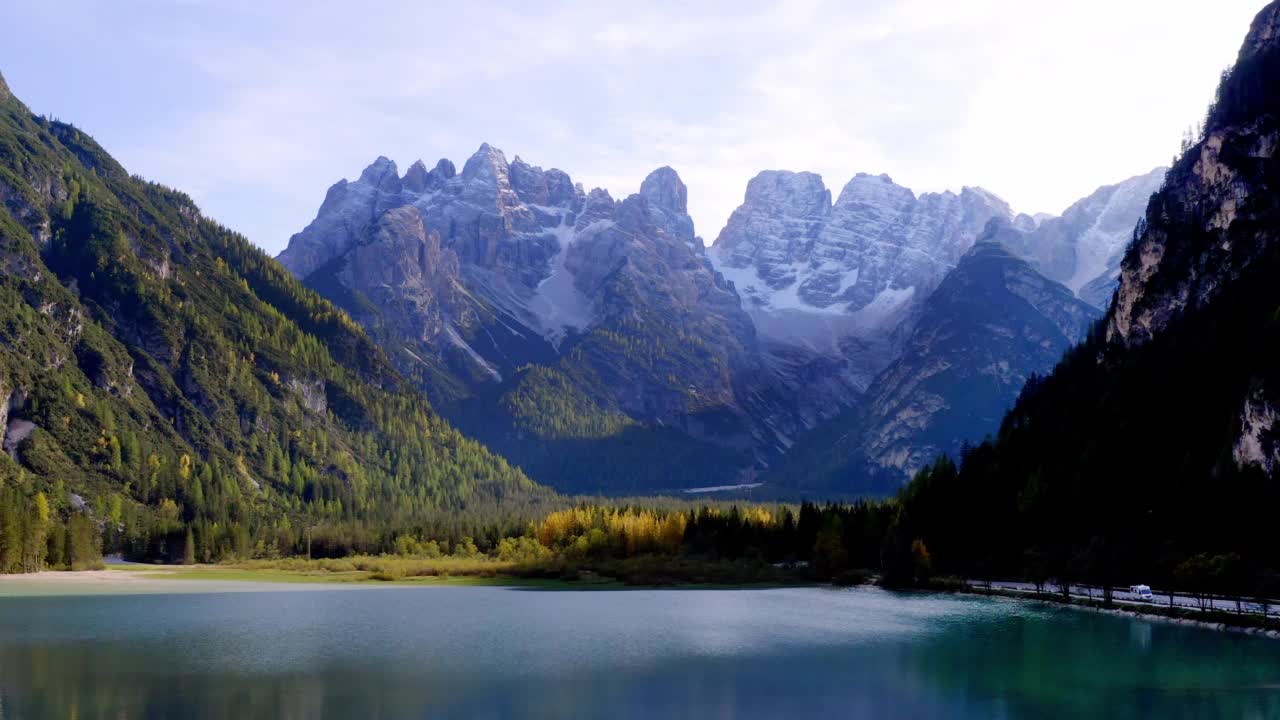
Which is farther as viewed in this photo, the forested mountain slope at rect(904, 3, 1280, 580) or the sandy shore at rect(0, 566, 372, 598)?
the sandy shore at rect(0, 566, 372, 598)

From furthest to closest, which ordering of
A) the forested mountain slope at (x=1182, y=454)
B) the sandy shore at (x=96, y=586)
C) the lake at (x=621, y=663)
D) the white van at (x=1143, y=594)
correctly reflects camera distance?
1. the sandy shore at (x=96, y=586)
2. the forested mountain slope at (x=1182, y=454)
3. the white van at (x=1143, y=594)
4. the lake at (x=621, y=663)

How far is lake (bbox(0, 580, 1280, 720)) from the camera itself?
74.2 m

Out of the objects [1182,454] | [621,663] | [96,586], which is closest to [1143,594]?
[1182,454]

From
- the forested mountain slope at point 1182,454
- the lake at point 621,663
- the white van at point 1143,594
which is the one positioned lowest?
the lake at point 621,663

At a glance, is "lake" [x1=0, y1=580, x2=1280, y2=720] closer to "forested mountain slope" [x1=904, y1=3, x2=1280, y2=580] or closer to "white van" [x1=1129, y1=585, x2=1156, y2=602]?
"white van" [x1=1129, y1=585, x2=1156, y2=602]

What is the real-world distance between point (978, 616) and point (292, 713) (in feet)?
280

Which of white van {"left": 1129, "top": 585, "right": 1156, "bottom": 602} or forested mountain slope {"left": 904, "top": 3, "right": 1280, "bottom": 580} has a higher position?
forested mountain slope {"left": 904, "top": 3, "right": 1280, "bottom": 580}

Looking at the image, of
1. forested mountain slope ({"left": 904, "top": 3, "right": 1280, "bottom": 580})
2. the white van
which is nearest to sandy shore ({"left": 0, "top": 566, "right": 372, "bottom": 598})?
forested mountain slope ({"left": 904, "top": 3, "right": 1280, "bottom": 580})

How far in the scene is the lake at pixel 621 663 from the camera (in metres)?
74.2

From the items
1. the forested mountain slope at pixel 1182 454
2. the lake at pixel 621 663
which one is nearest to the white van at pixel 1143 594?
the forested mountain slope at pixel 1182 454

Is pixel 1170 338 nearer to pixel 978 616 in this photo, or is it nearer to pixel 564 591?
pixel 978 616

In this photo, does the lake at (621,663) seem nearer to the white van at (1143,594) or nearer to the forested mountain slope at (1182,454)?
the white van at (1143,594)

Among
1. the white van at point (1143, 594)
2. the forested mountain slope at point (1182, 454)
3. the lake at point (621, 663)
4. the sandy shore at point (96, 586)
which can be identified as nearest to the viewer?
the lake at point (621, 663)

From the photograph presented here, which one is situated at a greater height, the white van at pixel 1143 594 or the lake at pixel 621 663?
the white van at pixel 1143 594
